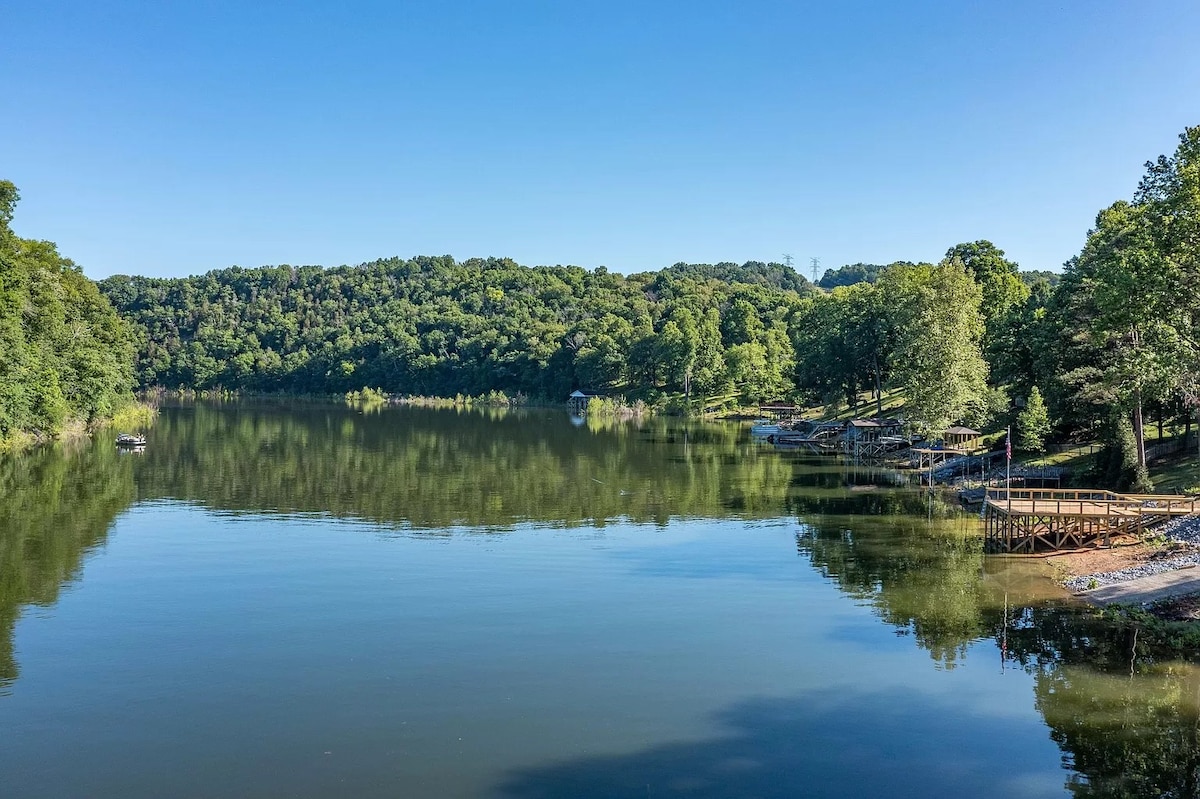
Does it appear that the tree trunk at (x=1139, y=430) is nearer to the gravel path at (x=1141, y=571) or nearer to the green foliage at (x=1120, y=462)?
the green foliage at (x=1120, y=462)

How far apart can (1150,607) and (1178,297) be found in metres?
12.3

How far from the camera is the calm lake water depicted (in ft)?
54.4

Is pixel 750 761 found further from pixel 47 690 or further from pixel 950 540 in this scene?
pixel 950 540

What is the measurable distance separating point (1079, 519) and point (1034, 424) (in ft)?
56.7

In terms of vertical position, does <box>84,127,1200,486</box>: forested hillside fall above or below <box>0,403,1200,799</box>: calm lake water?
above

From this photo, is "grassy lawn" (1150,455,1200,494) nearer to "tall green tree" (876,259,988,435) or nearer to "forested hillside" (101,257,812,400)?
"tall green tree" (876,259,988,435)

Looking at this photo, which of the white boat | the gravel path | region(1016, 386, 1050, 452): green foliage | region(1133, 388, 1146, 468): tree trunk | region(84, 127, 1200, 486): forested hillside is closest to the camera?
the gravel path

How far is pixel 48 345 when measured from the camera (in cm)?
7138

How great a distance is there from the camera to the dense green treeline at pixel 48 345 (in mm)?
62312

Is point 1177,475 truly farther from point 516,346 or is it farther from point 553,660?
point 516,346

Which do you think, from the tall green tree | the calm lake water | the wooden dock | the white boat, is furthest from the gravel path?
the white boat

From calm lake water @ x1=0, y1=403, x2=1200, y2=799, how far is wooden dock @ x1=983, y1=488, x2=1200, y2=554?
5.87ft

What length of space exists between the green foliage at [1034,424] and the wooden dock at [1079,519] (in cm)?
1454

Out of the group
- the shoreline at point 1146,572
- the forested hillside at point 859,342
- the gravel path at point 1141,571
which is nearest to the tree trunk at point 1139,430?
the forested hillside at point 859,342
